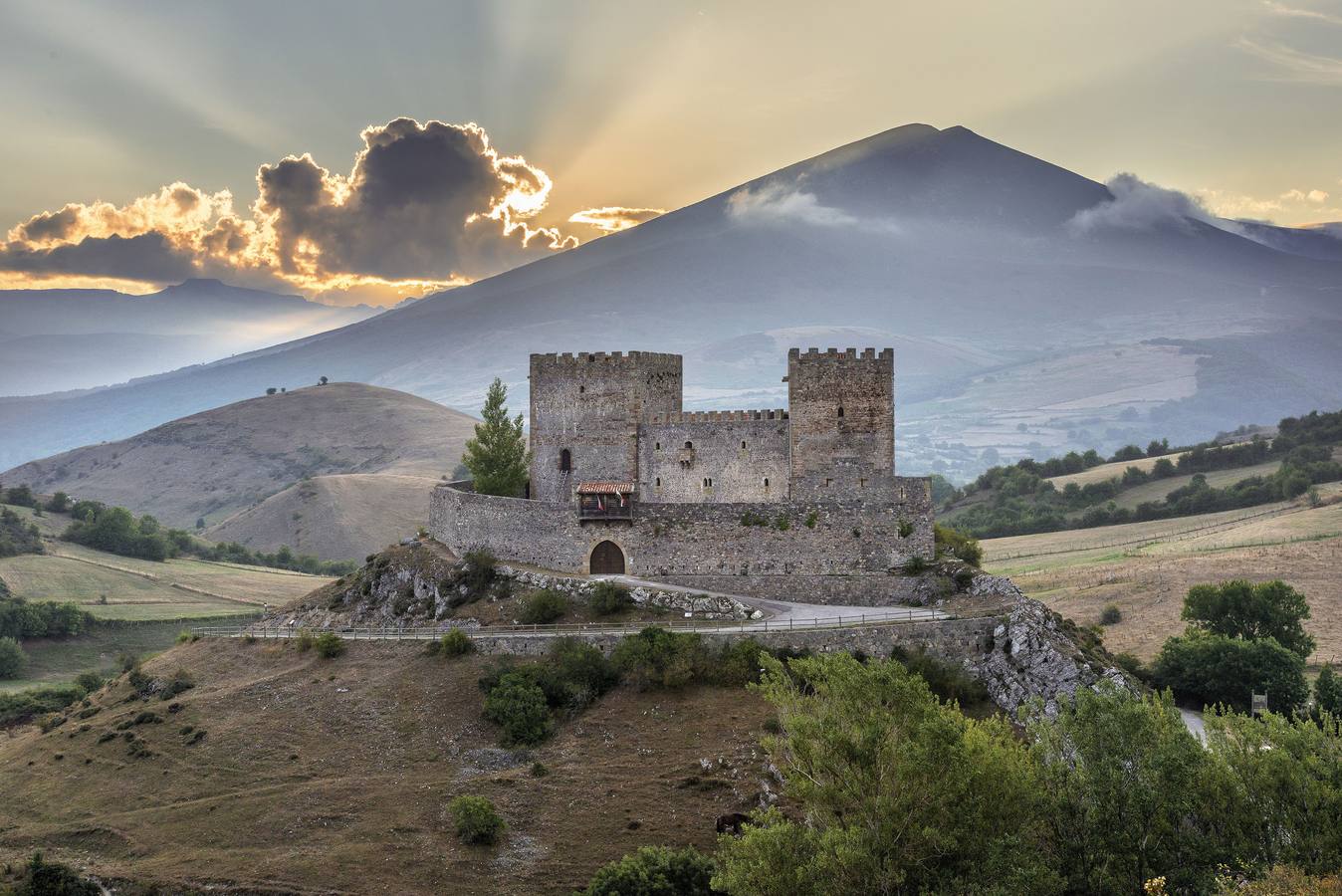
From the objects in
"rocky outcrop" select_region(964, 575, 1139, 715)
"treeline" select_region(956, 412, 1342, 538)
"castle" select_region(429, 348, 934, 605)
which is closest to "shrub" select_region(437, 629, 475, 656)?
"castle" select_region(429, 348, 934, 605)

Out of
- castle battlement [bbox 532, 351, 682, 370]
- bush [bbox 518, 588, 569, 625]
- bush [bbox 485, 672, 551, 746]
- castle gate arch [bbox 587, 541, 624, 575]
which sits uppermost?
castle battlement [bbox 532, 351, 682, 370]

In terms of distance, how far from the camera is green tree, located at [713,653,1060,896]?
29781 millimetres

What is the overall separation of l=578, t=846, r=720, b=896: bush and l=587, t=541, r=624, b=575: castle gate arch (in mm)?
19321

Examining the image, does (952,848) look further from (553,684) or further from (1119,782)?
(553,684)

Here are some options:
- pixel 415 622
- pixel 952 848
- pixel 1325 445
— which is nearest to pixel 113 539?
pixel 415 622

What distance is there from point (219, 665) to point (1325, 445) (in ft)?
480

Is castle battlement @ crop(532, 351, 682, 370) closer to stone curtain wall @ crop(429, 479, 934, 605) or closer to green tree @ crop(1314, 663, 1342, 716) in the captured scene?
stone curtain wall @ crop(429, 479, 934, 605)

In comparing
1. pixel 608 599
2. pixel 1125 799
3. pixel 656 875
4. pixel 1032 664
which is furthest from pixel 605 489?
pixel 1125 799

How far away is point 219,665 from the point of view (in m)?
54.8

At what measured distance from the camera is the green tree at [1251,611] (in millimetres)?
65938

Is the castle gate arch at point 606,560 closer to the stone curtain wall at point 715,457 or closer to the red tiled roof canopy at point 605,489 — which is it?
the red tiled roof canopy at point 605,489

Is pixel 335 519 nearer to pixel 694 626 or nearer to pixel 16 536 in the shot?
pixel 16 536

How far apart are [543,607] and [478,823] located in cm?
1292

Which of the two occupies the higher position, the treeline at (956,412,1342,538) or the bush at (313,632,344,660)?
the treeline at (956,412,1342,538)
